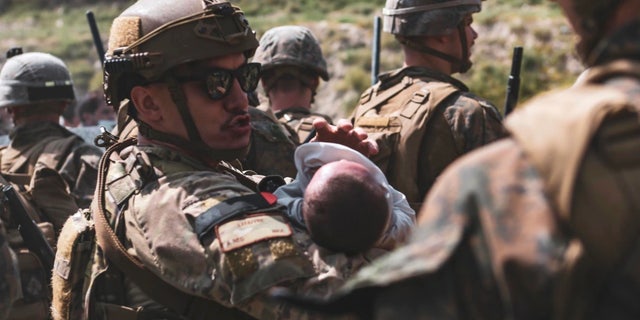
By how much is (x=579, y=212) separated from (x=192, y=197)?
1.63 m

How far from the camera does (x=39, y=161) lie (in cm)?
661

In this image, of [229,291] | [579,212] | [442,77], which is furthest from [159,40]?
[442,77]

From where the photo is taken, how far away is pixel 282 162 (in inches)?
217

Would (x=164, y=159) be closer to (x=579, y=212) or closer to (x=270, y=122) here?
(x=579, y=212)

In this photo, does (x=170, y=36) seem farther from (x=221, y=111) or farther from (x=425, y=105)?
(x=425, y=105)

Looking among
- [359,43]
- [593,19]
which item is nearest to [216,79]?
[593,19]

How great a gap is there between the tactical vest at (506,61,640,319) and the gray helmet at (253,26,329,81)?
495 centimetres

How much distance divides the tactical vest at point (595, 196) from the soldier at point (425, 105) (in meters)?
3.18

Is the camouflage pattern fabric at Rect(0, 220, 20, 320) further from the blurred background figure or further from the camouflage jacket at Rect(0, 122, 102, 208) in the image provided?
the blurred background figure

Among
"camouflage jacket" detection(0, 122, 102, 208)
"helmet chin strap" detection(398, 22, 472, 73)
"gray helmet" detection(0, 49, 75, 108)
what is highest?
"helmet chin strap" detection(398, 22, 472, 73)

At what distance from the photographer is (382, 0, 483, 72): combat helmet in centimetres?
540

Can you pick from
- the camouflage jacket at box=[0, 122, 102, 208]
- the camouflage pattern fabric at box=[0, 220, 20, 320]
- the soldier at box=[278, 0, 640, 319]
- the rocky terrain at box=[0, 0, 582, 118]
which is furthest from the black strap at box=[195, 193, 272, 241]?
the rocky terrain at box=[0, 0, 582, 118]

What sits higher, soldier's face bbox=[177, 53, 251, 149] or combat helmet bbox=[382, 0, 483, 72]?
soldier's face bbox=[177, 53, 251, 149]

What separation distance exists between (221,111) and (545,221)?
1.92 metres
